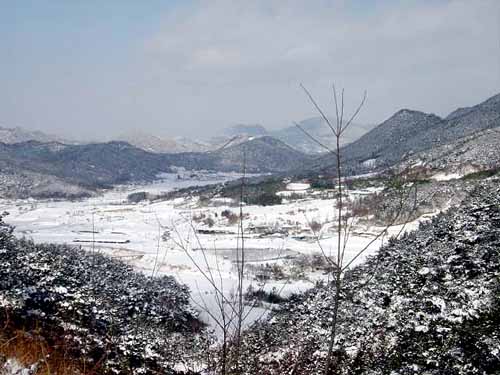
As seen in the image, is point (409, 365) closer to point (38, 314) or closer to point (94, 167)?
point (38, 314)

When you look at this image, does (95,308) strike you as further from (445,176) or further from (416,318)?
(445,176)

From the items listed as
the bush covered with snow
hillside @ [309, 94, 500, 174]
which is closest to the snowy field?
the bush covered with snow

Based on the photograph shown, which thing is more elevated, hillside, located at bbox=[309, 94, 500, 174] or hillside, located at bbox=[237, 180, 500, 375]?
hillside, located at bbox=[309, 94, 500, 174]

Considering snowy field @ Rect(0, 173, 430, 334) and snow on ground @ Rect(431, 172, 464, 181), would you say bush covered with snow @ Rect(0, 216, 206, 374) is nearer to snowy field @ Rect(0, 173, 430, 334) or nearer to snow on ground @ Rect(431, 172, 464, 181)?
snowy field @ Rect(0, 173, 430, 334)

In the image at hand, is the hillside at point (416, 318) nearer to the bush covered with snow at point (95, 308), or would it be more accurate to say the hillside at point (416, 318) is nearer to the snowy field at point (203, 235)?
the bush covered with snow at point (95, 308)

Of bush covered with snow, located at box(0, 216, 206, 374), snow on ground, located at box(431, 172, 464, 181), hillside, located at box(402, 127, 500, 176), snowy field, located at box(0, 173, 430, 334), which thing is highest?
hillside, located at box(402, 127, 500, 176)

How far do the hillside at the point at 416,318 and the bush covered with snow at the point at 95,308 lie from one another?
2.26 m

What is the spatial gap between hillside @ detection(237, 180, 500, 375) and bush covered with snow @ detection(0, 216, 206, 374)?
2.26m

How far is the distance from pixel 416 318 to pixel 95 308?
807cm

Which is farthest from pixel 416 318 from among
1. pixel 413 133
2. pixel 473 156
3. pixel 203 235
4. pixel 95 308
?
pixel 413 133

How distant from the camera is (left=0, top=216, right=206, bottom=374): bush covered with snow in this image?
27.0ft

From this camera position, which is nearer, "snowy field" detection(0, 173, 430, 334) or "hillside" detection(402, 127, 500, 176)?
"snowy field" detection(0, 173, 430, 334)

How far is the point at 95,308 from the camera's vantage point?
11.4 m

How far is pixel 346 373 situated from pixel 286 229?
149 feet
